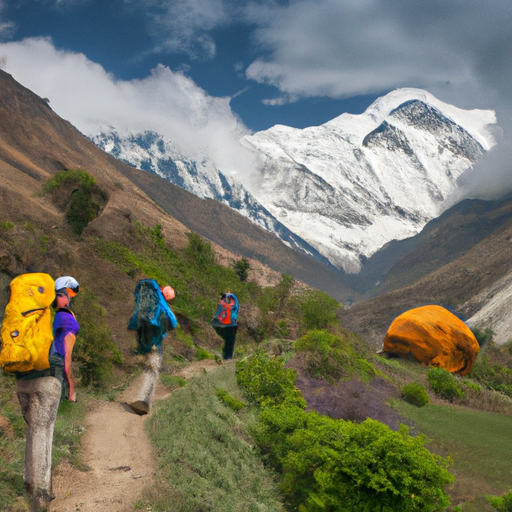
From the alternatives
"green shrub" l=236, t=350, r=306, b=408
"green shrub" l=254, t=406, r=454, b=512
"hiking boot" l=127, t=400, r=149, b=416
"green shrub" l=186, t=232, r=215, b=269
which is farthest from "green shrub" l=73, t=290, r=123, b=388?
"green shrub" l=186, t=232, r=215, b=269

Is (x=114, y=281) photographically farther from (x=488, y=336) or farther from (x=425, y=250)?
(x=425, y=250)

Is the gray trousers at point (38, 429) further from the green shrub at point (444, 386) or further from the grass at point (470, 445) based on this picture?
the green shrub at point (444, 386)

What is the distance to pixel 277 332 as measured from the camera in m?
21.8

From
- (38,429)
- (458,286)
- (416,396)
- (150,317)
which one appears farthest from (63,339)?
(458,286)

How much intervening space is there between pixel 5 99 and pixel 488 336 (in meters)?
60.3

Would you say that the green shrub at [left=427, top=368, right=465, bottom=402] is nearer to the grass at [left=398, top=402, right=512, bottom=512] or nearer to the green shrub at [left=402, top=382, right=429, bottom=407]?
the grass at [left=398, top=402, right=512, bottom=512]

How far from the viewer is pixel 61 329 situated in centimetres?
357

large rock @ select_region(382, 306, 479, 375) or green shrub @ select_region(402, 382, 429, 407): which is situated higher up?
large rock @ select_region(382, 306, 479, 375)

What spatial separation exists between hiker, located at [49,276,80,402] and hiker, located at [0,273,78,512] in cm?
3

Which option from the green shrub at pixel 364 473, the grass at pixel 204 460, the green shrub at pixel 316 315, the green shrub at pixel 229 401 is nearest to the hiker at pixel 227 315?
the green shrub at pixel 229 401

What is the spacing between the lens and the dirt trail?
387cm

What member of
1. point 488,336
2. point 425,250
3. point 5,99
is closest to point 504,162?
point 425,250

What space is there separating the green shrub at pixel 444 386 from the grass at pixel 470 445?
64.4 inches

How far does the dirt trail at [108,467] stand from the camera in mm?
3873
